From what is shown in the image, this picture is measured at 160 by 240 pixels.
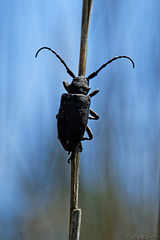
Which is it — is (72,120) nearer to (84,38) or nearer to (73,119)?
(73,119)

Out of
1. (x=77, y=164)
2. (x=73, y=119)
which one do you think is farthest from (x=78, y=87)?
(x=77, y=164)

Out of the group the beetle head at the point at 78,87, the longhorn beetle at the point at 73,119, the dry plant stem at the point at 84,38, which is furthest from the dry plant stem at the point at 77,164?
the beetle head at the point at 78,87

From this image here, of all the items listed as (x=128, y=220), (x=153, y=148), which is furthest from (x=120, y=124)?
(x=128, y=220)

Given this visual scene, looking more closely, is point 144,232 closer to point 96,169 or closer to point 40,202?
point 96,169

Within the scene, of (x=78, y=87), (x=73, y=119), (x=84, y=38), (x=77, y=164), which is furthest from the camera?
(x=78, y=87)

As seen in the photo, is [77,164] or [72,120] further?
[72,120]

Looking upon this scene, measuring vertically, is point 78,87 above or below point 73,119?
above
